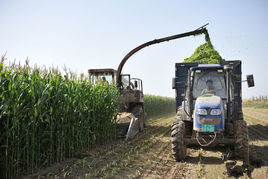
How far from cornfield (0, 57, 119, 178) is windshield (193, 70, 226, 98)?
3.20 metres

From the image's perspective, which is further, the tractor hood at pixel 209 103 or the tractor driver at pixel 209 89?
the tractor driver at pixel 209 89

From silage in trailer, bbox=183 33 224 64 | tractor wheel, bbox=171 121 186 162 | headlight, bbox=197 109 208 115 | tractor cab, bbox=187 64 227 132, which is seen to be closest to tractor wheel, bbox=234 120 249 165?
tractor cab, bbox=187 64 227 132

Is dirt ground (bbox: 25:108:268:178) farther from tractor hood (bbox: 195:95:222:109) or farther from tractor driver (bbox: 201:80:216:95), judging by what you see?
tractor driver (bbox: 201:80:216:95)

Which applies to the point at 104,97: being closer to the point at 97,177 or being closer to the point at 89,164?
the point at 89,164

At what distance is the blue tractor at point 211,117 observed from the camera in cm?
534

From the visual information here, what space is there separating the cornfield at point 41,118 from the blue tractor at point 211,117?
8.79ft

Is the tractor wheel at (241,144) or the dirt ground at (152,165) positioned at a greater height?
the tractor wheel at (241,144)

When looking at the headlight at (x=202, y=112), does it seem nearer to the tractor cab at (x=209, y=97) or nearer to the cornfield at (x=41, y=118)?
the tractor cab at (x=209, y=97)

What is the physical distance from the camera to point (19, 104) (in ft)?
15.6

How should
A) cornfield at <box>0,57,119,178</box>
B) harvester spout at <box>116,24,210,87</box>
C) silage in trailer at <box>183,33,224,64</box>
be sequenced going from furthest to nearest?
harvester spout at <box>116,24,210,87</box> < silage in trailer at <box>183,33,224,64</box> < cornfield at <box>0,57,119,178</box>

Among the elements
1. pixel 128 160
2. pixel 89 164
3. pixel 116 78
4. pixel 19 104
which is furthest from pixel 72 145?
pixel 116 78

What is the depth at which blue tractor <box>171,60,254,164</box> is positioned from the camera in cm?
534

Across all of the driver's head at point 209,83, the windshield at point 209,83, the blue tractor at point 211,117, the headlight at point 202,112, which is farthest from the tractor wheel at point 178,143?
the driver's head at point 209,83

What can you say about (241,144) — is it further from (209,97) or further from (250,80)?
(250,80)
